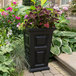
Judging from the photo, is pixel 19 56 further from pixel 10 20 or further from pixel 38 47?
pixel 10 20

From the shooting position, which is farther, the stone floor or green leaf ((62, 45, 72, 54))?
green leaf ((62, 45, 72, 54))

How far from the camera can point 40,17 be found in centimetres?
187

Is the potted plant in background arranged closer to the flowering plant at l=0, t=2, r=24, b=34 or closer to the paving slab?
the paving slab

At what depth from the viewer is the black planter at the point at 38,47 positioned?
6.21 feet

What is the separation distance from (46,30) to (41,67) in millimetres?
748

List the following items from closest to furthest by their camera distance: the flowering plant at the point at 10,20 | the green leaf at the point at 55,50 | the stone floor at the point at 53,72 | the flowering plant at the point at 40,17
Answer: the flowering plant at the point at 40,17 < the stone floor at the point at 53,72 < the green leaf at the point at 55,50 < the flowering plant at the point at 10,20

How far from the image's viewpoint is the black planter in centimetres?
189

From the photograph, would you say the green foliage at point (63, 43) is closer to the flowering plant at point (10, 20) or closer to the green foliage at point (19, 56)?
the green foliage at point (19, 56)

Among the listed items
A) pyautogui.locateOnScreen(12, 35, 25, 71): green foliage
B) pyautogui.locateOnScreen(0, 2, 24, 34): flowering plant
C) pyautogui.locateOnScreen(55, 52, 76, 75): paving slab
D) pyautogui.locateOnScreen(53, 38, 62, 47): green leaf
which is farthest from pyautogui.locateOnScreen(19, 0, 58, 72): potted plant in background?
pyautogui.locateOnScreen(0, 2, 24, 34): flowering plant

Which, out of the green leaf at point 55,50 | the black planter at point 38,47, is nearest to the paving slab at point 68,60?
the green leaf at point 55,50

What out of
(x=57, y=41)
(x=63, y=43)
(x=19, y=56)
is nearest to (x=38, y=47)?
(x=19, y=56)

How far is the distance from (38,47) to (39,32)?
0.29 m

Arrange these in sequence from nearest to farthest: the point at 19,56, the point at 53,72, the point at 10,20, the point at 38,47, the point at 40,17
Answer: the point at 40,17, the point at 38,47, the point at 53,72, the point at 19,56, the point at 10,20

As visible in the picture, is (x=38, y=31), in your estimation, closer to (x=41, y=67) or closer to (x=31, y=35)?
(x=31, y=35)
